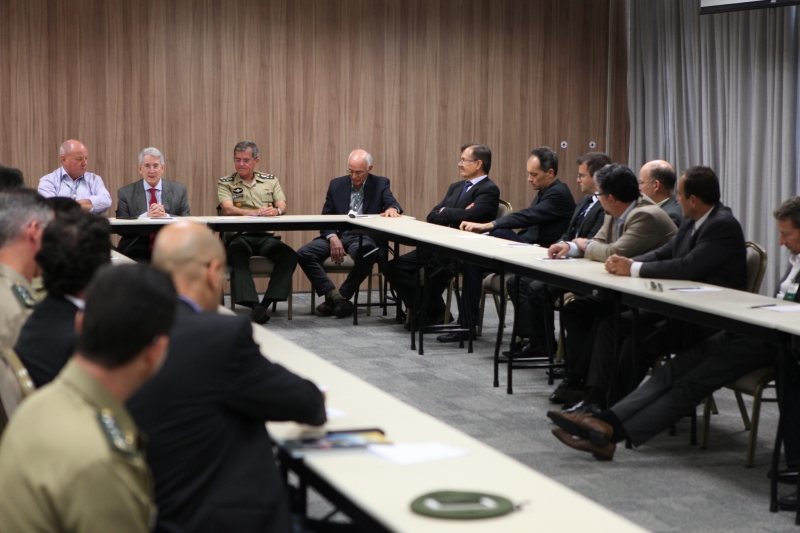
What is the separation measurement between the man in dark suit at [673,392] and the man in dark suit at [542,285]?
60.2 inches

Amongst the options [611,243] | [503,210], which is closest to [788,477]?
[611,243]

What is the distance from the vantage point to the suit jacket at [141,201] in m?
7.41

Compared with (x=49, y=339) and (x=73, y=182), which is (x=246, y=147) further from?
(x=49, y=339)

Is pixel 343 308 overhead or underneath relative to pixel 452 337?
overhead

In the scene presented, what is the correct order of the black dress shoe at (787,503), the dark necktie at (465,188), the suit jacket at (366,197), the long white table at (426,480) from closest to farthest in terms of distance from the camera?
1. the long white table at (426,480)
2. the black dress shoe at (787,503)
3. the dark necktie at (465,188)
4. the suit jacket at (366,197)

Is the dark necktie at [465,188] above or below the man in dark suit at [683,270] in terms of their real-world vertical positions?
above

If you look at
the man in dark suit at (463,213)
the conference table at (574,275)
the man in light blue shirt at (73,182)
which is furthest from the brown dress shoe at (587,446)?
the man in light blue shirt at (73,182)

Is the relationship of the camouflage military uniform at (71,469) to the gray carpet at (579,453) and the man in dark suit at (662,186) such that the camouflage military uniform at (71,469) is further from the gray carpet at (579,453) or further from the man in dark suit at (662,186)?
the man in dark suit at (662,186)

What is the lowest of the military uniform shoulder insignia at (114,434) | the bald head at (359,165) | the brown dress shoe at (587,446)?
the brown dress shoe at (587,446)

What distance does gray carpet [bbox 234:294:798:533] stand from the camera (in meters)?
3.52

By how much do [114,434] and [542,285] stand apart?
452 cm

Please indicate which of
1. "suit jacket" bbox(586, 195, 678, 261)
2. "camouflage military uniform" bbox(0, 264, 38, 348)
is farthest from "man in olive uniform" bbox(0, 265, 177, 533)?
"suit jacket" bbox(586, 195, 678, 261)

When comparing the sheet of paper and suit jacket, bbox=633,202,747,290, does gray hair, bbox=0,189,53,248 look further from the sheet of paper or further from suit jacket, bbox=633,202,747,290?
suit jacket, bbox=633,202,747,290

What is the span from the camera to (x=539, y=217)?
21.6ft
